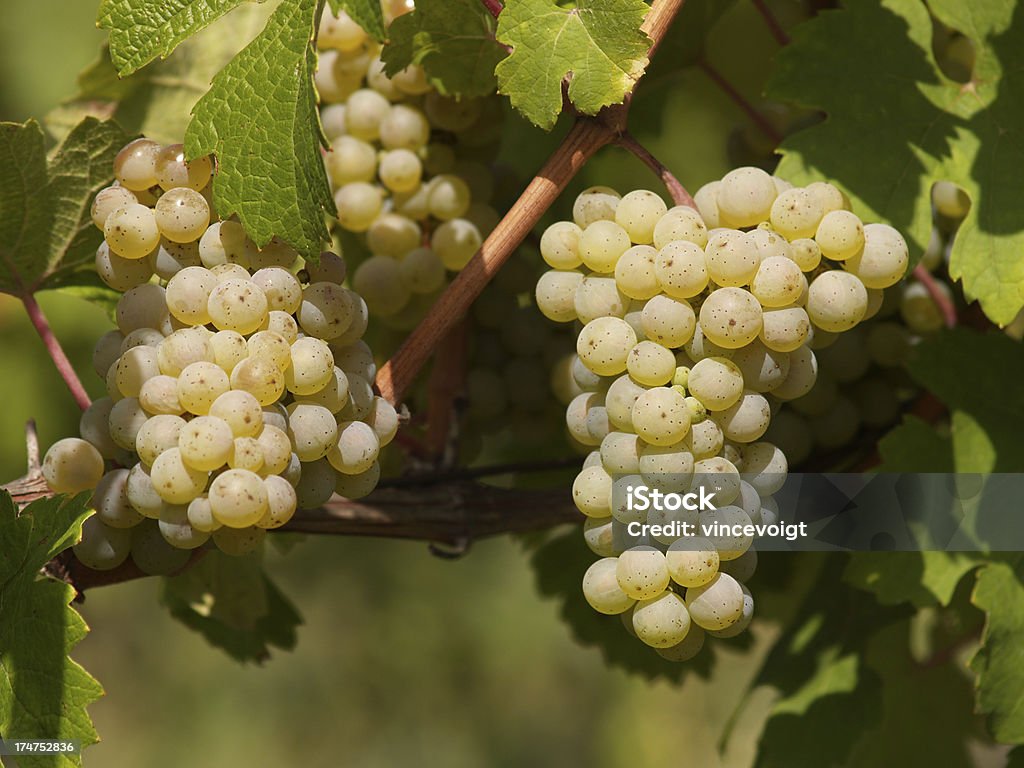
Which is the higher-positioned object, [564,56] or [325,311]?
[564,56]

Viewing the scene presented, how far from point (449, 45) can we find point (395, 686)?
244cm

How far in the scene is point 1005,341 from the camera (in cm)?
90

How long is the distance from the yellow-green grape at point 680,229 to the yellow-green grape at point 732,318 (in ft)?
0.13

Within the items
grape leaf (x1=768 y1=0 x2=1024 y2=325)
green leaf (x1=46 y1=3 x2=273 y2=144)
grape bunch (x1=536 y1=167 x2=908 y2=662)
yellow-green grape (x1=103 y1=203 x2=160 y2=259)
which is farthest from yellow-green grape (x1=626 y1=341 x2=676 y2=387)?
green leaf (x1=46 y1=3 x2=273 y2=144)

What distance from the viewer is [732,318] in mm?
636

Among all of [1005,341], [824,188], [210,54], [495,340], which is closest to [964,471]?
[1005,341]

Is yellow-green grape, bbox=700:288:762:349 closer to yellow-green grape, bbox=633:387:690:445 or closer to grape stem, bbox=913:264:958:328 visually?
yellow-green grape, bbox=633:387:690:445

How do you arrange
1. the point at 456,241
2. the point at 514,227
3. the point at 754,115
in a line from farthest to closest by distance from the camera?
the point at 754,115
the point at 456,241
the point at 514,227

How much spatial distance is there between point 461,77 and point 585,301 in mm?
215

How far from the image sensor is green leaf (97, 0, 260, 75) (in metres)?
0.65

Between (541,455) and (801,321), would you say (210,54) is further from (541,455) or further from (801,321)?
(801,321)

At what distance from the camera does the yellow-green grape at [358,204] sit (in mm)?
918

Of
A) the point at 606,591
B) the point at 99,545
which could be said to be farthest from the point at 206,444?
the point at 606,591

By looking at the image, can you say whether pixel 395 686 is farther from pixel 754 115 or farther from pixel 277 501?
pixel 277 501
